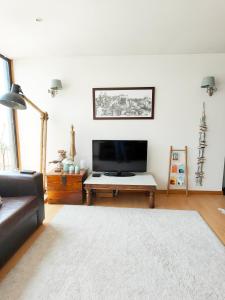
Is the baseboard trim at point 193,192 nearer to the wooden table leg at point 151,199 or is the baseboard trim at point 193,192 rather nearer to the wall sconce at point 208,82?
the wooden table leg at point 151,199

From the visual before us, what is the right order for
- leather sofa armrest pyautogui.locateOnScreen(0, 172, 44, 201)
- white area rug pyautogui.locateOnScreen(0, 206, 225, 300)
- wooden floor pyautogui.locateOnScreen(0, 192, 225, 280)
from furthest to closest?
wooden floor pyautogui.locateOnScreen(0, 192, 225, 280), leather sofa armrest pyautogui.locateOnScreen(0, 172, 44, 201), white area rug pyautogui.locateOnScreen(0, 206, 225, 300)

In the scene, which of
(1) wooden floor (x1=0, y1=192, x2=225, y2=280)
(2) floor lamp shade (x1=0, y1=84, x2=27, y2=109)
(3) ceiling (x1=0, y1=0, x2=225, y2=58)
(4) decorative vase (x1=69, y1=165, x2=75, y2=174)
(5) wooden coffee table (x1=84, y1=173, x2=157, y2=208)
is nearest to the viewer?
(3) ceiling (x1=0, y1=0, x2=225, y2=58)

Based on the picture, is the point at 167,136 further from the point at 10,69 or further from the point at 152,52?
the point at 10,69

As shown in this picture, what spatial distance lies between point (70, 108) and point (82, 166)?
41.4 inches

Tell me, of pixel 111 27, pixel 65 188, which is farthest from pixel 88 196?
pixel 111 27

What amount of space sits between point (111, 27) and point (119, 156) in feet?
6.01

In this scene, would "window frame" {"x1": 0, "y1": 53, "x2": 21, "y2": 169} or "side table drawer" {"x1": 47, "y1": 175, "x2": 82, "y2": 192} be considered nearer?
"side table drawer" {"x1": 47, "y1": 175, "x2": 82, "y2": 192}

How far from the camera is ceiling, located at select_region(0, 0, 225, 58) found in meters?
1.86

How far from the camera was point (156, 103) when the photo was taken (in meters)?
3.21

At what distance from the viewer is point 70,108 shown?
10.9 feet

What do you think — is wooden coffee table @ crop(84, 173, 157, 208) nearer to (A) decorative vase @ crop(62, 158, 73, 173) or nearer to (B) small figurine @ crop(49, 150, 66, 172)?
(A) decorative vase @ crop(62, 158, 73, 173)

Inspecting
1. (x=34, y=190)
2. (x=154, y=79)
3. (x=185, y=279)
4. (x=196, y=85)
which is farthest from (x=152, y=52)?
(x=185, y=279)

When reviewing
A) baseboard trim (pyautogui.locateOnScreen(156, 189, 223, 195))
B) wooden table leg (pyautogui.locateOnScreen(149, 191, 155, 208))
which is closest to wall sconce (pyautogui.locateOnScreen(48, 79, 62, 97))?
wooden table leg (pyautogui.locateOnScreen(149, 191, 155, 208))

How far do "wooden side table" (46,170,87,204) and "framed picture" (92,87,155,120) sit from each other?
3.77ft
